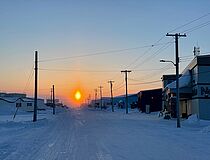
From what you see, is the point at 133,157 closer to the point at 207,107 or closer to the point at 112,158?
the point at 112,158

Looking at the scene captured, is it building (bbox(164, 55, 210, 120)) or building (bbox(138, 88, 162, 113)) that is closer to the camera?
building (bbox(164, 55, 210, 120))

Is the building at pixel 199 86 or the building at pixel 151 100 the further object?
the building at pixel 151 100

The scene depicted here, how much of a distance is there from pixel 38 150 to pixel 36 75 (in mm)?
29426

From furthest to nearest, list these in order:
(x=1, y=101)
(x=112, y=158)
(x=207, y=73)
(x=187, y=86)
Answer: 1. (x=1, y=101)
2. (x=187, y=86)
3. (x=207, y=73)
4. (x=112, y=158)

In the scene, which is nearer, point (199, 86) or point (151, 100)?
point (199, 86)

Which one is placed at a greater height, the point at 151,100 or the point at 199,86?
the point at 199,86

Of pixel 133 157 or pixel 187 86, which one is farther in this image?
pixel 187 86

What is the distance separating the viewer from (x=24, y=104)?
121625 mm

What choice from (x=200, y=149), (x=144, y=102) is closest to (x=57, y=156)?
(x=200, y=149)

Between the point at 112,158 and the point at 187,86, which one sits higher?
the point at 187,86

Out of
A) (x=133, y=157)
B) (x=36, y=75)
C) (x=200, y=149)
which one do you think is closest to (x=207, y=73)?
(x=36, y=75)

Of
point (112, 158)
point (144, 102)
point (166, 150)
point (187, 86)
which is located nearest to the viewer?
point (112, 158)

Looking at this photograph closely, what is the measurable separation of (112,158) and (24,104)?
112 metres

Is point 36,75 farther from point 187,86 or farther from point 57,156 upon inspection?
point 57,156
